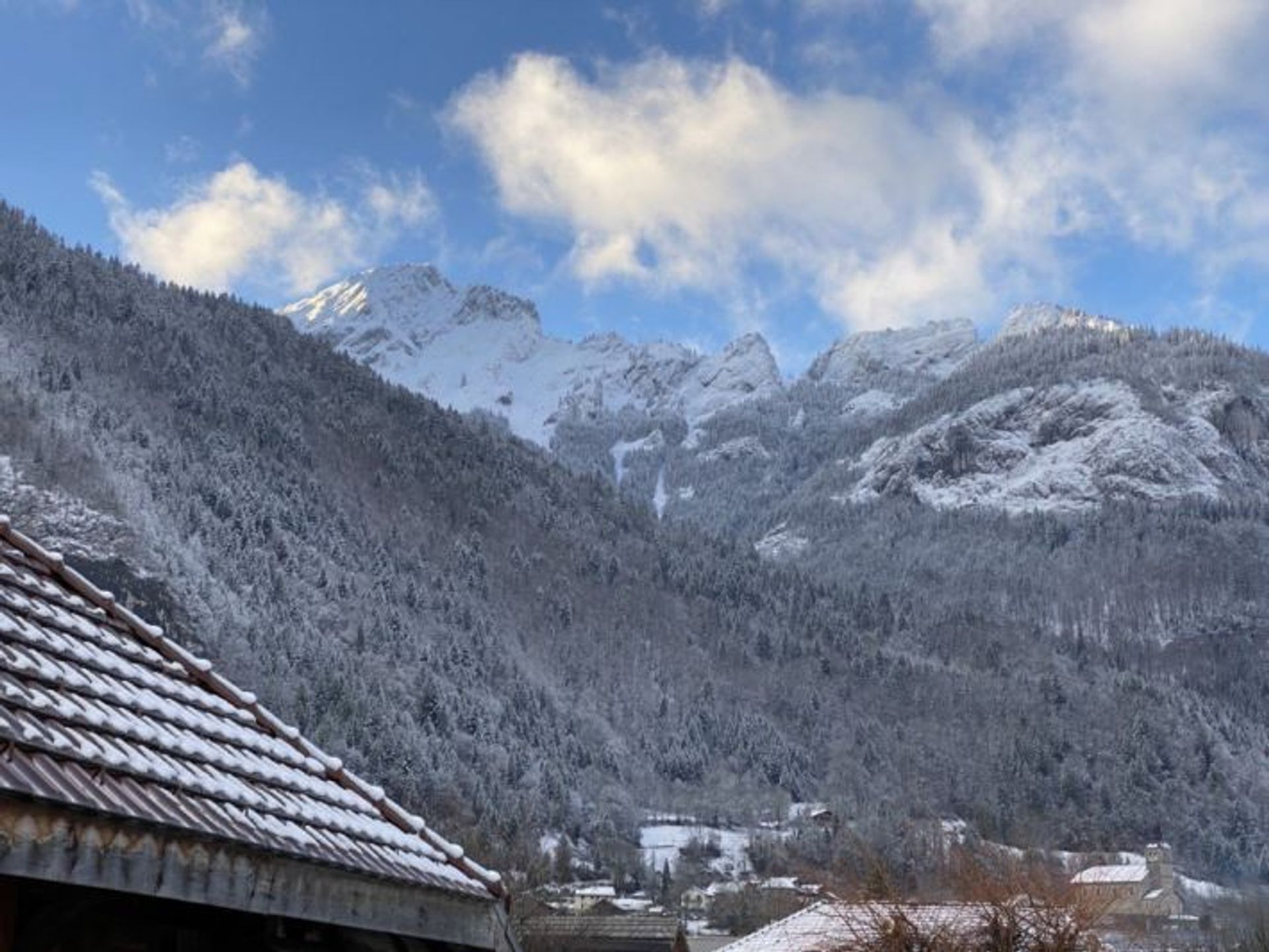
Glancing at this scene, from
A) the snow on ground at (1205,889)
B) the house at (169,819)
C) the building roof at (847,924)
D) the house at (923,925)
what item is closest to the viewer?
the house at (169,819)

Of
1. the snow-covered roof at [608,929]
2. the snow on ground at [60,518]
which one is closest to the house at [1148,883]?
the snow-covered roof at [608,929]

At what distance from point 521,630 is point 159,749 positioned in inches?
5404

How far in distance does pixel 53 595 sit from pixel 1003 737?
140524 mm

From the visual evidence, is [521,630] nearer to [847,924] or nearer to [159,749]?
[847,924]

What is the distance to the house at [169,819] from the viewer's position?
2947 millimetres

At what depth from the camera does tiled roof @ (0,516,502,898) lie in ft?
10.1

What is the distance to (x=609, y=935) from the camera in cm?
4347

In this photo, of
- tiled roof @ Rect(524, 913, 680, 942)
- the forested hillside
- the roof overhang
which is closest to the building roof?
tiled roof @ Rect(524, 913, 680, 942)

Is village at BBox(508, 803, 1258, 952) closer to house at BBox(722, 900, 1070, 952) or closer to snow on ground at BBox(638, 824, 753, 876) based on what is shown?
house at BBox(722, 900, 1070, 952)

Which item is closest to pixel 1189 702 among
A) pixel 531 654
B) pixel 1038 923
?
pixel 531 654

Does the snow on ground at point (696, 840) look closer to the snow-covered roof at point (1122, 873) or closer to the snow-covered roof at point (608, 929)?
the snow-covered roof at point (1122, 873)

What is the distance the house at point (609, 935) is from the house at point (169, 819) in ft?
120

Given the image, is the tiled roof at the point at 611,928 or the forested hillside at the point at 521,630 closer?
the tiled roof at the point at 611,928

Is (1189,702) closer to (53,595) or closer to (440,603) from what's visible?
(440,603)
